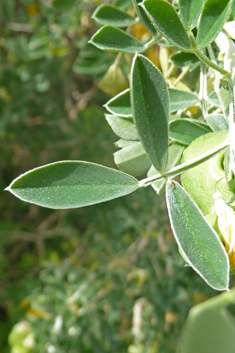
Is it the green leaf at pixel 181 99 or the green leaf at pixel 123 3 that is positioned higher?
the green leaf at pixel 123 3

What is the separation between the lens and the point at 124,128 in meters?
0.60

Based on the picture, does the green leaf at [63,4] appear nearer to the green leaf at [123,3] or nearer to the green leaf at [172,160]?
the green leaf at [123,3]

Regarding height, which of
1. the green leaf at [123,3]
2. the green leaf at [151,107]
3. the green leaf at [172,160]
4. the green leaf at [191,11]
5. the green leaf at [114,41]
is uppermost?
the green leaf at [123,3]

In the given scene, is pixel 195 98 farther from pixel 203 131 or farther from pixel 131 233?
pixel 131 233

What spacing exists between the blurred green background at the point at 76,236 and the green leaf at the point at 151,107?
0.84 m

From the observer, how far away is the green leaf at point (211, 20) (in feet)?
1.55

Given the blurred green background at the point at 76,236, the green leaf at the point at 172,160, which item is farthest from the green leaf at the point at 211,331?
the blurred green background at the point at 76,236

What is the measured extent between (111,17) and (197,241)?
1.88ft

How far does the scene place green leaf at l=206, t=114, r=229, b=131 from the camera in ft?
1.73

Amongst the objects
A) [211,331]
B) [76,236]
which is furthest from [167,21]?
[76,236]

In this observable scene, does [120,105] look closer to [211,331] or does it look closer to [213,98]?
[213,98]

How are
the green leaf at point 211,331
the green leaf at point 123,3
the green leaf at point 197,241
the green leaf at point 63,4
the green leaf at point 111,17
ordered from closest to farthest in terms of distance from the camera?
the green leaf at point 211,331, the green leaf at point 197,241, the green leaf at point 111,17, the green leaf at point 123,3, the green leaf at point 63,4

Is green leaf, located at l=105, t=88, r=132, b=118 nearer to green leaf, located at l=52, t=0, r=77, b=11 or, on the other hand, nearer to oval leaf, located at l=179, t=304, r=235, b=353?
oval leaf, located at l=179, t=304, r=235, b=353

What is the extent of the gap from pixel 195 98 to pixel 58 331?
1.14 m
